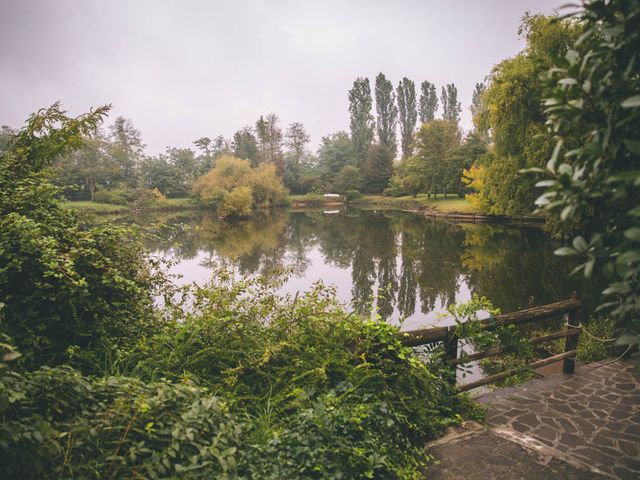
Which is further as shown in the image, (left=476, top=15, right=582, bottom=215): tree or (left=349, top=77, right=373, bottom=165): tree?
(left=349, top=77, right=373, bottom=165): tree

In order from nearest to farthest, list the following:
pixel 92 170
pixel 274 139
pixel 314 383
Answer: pixel 314 383
pixel 92 170
pixel 274 139

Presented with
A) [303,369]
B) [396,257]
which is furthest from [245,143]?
[303,369]

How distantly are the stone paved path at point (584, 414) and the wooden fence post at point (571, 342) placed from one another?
0.12 meters

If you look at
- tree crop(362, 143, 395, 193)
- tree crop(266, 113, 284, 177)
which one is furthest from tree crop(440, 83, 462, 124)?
tree crop(266, 113, 284, 177)

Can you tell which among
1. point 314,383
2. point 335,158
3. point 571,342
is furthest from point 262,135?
point 314,383

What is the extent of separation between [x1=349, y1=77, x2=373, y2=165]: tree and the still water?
4184 cm

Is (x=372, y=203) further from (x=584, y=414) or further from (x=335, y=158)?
(x=584, y=414)

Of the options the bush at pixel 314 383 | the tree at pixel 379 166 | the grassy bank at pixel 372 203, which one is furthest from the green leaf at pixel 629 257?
the tree at pixel 379 166

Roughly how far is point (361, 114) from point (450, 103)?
17446 millimetres

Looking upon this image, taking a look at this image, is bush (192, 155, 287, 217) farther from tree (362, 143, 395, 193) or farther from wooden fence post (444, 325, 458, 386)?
wooden fence post (444, 325, 458, 386)

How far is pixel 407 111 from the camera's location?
6712 centimetres

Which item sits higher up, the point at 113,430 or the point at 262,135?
the point at 262,135

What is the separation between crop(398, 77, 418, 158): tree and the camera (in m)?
66.3

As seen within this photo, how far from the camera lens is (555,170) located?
1.71 metres
